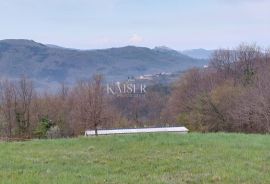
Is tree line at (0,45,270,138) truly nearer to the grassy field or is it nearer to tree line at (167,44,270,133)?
tree line at (167,44,270,133)

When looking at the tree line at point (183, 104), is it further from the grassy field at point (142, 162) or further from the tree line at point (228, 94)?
the grassy field at point (142, 162)

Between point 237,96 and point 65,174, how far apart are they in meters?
49.7

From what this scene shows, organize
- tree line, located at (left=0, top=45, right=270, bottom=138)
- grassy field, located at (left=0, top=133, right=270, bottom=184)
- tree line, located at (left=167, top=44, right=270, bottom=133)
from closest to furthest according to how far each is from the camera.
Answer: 1. grassy field, located at (left=0, top=133, right=270, bottom=184)
2. tree line, located at (left=167, top=44, right=270, bottom=133)
3. tree line, located at (left=0, top=45, right=270, bottom=138)

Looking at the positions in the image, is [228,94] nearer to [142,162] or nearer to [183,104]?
[183,104]

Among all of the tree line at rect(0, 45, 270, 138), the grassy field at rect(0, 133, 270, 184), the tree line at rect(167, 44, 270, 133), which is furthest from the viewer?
the tree line at rect(0, 45, 270, 138)

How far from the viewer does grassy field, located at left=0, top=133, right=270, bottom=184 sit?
819cm

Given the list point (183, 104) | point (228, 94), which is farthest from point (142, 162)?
point (183, 104)

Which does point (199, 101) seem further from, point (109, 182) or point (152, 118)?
point (109, 182)

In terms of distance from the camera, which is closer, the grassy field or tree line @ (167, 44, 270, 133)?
the grassy field

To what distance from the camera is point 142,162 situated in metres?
9.90

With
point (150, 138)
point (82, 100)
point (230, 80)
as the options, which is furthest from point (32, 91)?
point (150, 138)

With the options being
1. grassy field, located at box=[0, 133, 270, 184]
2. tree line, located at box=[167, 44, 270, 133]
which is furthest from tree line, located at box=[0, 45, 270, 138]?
grassy field, located at box=[0, 133, 270, 184]

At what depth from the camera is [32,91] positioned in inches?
2618

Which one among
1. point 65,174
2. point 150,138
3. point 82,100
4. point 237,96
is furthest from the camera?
point 82,100
